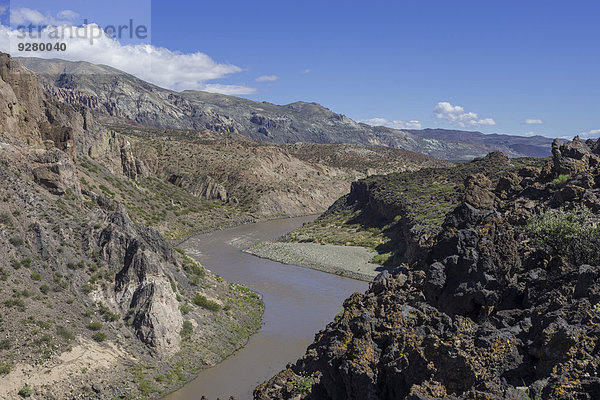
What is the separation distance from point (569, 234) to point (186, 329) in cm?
2409

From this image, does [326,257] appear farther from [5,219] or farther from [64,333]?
[64,333]

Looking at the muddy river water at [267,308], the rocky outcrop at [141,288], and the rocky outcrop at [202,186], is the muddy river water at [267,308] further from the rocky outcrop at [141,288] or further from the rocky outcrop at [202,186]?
the rocky outcrop at [202,186]

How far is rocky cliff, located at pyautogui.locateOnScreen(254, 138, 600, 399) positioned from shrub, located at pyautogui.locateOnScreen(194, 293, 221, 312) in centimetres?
1663

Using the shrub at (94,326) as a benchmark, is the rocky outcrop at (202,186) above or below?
above

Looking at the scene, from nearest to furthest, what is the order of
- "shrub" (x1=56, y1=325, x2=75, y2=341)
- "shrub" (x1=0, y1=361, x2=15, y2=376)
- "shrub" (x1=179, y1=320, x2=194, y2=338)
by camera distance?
"shrub" (x1=0, y1=361, x2=15, y2=376) < "shrub" (x1=56, y1=325, x2=75, y2=341) < "shrub" (x1=179, y1=320, x2=194, y2=338)

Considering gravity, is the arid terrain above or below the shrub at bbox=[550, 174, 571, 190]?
below

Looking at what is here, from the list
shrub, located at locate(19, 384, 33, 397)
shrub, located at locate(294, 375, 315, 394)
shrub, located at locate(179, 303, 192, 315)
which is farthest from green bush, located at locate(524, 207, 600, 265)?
shrub, located at locate(19, 384, 33, 397)

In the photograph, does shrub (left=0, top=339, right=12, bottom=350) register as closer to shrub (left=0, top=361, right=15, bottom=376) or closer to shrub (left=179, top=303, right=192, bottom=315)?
shrub (left=0, top=361, right=15, bottom=376)

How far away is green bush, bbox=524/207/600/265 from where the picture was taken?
18.1 m

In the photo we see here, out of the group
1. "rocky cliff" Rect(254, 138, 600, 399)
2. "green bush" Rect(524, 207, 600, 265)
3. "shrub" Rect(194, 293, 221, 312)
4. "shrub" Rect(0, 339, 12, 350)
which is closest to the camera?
"rocky cliff" Rect(254, 138, 600, 399)

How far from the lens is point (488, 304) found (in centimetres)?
1812

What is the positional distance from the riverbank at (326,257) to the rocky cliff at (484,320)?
3597 centimetres

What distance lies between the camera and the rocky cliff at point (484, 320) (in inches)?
506

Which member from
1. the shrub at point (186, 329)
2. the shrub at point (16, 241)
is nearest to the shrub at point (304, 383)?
the shrub at point (186, 329)
